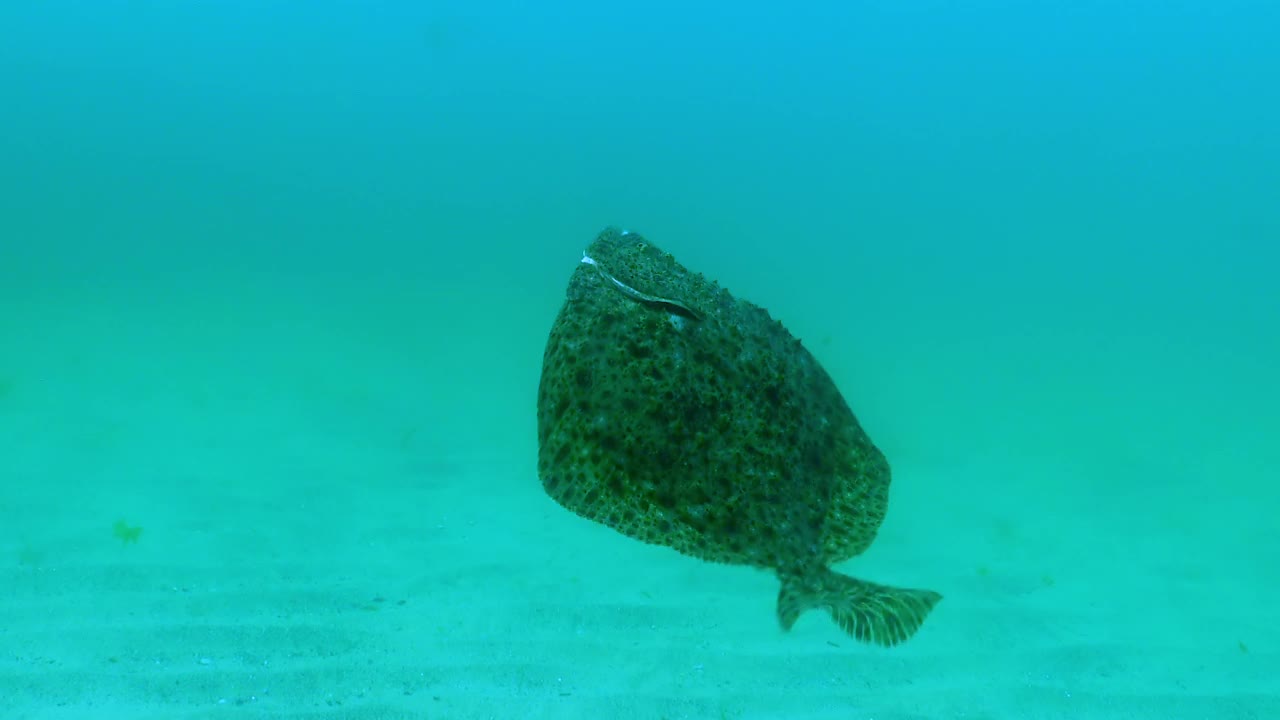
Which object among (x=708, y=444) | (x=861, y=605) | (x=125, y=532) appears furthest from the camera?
(x=125, y=532)

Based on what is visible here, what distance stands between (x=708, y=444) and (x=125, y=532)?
20.3 ft

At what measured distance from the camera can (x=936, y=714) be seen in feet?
14.4

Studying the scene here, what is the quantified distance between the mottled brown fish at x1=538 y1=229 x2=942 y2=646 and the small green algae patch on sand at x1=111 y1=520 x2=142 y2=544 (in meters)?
5.65

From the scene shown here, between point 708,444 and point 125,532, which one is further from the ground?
point 125,532

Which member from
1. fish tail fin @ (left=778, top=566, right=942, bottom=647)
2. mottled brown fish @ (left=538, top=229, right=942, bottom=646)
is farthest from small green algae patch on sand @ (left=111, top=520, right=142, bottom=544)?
fish tail fin @ (left=778, top=566, right=942, bottom=647)

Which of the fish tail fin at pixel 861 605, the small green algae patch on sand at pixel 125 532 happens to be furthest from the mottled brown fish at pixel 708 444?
the small green algae patch on sand at pixel 125 532

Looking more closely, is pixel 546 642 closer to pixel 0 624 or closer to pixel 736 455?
pixel 0 624

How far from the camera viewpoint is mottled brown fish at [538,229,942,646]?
1729mm

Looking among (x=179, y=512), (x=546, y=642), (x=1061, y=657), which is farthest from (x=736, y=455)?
(x=179, y=512)

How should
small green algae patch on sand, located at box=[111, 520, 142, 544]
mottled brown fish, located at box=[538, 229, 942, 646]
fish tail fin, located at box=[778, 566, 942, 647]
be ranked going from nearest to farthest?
fish tail fin, located at box=[778, 566, 942, 647] → mottled brown fish, located at box=[538, 229, 942, 646] → small green algae patch on sand, located at box=[111, 520, 142, 544]

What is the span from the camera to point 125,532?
6.29m

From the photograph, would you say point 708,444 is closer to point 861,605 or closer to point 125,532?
point 861,605

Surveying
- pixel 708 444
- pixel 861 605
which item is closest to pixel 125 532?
pixel 708 444

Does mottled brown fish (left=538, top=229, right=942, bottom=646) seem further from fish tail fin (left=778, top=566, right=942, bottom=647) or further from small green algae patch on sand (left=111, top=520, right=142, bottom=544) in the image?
small green algae patch on sand (left=111, top=520, right=142, bottom=544)
